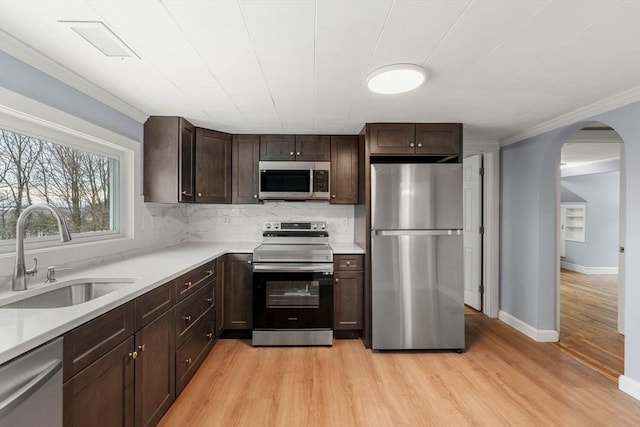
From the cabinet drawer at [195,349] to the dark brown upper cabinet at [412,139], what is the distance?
82.8 inches

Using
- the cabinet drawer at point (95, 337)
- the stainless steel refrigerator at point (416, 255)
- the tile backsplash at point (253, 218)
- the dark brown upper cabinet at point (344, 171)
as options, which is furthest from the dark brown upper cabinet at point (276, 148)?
the cabinet drawer at point (95, 337)

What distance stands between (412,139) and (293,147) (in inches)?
48.9

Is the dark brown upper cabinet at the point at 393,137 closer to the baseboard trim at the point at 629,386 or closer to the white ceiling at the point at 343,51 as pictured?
the white ceiling at the point at 343,51

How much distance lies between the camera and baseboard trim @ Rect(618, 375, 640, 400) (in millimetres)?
2125

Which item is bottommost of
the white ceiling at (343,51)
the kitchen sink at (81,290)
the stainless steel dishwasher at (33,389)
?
the stainless steel dishwasher at (33,389)

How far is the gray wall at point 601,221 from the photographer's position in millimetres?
6410

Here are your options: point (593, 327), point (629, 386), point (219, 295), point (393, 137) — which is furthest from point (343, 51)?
point (593, 327)

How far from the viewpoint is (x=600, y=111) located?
7.86 feet

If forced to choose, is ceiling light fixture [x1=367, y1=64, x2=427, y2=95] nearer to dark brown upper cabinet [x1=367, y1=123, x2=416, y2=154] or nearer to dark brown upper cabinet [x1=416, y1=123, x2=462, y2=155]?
dark brown upper cabinet [x1=367, y1=123, x2=416, y2=154]

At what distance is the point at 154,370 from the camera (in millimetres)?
1751

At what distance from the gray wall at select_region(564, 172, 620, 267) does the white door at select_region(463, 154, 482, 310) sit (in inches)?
176

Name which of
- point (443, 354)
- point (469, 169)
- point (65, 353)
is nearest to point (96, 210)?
point (65, 353)

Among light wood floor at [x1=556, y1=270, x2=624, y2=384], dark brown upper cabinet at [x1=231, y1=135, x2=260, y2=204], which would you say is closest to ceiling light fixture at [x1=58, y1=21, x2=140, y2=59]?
dark brown upper cabinet at [x1=231, y1=135, x2=260, y2=204]

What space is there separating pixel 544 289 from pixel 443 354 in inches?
48.4
